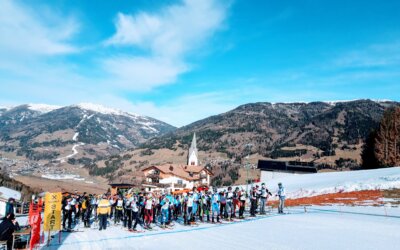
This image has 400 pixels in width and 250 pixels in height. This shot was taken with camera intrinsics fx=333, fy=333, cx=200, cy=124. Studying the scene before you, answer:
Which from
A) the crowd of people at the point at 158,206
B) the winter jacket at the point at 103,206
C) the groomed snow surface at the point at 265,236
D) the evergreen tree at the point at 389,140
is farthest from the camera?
the evergreen tree at the point at 389,140

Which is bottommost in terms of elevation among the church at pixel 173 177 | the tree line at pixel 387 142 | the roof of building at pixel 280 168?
the church at pixel 173 177

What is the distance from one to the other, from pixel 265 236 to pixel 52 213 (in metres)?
10.5

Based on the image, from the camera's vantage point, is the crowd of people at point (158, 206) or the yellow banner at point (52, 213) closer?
the yellow banner at point (52, 213)

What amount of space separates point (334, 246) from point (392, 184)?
105 feet

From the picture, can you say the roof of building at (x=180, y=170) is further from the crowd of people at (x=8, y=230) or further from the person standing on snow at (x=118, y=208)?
the crowd of people at (x=8, y=230)

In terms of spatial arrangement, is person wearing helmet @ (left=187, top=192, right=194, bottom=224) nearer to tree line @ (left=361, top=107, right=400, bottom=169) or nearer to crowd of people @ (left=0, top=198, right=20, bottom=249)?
crowd of people @ (left=0, top=198, right=20, bottom=249)

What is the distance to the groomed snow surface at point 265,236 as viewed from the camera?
1467 centimetres

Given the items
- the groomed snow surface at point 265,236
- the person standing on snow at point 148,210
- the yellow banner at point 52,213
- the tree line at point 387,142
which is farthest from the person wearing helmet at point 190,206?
the tree line at point 387,142

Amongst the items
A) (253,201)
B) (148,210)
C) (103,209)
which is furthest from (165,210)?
(253,201)

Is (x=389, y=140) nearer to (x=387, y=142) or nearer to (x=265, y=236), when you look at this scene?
(x=387, y=142)

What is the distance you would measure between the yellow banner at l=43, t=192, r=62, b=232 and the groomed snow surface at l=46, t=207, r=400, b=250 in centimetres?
91

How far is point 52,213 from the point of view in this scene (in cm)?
1595

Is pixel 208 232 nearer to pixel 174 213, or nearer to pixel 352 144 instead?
pixel 174 213

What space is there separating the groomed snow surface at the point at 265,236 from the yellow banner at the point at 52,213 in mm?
911
